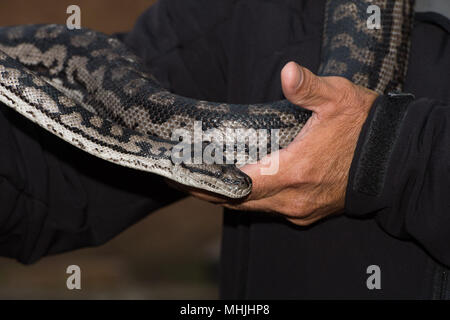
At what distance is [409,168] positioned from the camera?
2238mm

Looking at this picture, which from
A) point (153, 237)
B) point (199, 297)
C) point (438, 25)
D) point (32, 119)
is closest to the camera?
point (32, 119)

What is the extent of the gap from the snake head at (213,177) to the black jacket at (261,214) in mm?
523

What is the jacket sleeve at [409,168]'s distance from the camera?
7.26 feet

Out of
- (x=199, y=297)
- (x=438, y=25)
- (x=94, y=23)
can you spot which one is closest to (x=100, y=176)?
(x=438, y=25)

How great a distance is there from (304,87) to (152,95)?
1039mm

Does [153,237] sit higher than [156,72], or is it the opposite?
[156,72]

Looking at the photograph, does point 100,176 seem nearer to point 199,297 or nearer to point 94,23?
point 199,297

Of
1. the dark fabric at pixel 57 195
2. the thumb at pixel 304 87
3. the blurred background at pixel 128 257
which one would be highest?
the thumb at pixel 304 87

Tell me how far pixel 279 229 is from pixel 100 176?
3.77 feet

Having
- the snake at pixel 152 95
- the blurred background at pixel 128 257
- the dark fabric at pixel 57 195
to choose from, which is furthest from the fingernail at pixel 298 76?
the blurred background at pixel 128 257

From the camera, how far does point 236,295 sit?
3217mm

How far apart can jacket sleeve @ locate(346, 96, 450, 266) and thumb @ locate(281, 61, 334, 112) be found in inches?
10.8

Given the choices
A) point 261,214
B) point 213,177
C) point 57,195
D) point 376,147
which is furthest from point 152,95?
point 376,147

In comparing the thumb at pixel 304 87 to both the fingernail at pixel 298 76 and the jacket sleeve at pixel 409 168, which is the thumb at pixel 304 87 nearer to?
the fingernail at pixel 298 76
